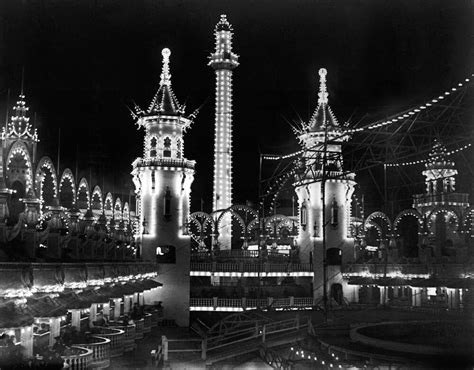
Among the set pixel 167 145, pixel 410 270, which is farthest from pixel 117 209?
pixel 410 270

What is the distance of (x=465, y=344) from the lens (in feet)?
88.8

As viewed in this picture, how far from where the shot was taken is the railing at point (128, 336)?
2926cm

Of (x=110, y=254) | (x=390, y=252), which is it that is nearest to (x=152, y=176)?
→ (x=110, y=254)

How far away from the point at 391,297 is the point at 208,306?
14710mm

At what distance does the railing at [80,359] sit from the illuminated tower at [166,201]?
A: 75.8 feet

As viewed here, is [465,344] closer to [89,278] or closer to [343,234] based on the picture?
[89,278]

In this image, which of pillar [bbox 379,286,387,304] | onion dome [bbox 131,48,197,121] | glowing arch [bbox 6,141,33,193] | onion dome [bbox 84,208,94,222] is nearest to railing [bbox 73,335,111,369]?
glowing arch [bbox 6,141,33,193]

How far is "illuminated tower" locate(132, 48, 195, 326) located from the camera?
4619 centimetres

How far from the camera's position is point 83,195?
45.7m

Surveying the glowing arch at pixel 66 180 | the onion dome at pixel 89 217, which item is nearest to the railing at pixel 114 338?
the glowing arch at pixel 66 180

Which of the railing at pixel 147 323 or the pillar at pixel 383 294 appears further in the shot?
the pillar at pixel 383 294

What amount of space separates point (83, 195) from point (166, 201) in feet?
19.1

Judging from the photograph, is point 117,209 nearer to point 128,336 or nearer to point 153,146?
point 153,146

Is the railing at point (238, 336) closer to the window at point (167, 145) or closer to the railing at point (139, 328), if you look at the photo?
the railing at point (139, 328)
